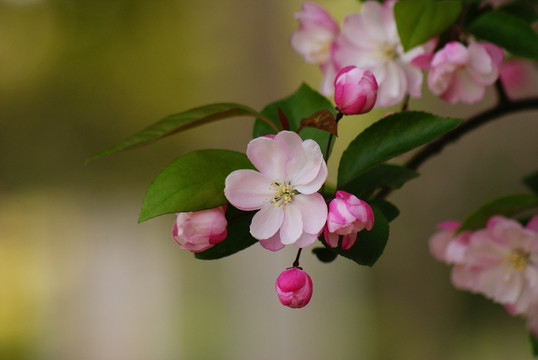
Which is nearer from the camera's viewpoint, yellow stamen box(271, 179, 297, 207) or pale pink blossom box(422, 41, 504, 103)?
yellow stamen box(271, 179, 297, 207)

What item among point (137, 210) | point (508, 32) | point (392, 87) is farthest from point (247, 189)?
point (137, 210)

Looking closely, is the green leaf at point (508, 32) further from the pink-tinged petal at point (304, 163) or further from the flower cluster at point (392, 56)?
the pink-tinged petal at point (304, 163)

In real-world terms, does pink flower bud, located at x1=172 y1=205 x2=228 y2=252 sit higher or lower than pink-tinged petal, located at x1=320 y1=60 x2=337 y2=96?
lower

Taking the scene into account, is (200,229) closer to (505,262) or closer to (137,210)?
(505,262)

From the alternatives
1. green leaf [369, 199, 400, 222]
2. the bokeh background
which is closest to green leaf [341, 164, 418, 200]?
green leaf [369, 199, 400, 222]

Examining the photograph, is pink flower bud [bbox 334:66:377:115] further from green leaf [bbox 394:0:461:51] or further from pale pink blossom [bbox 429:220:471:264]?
pale pink blossom [bbox 429:220:471:264]

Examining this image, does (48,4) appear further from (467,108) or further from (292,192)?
(292,192)
